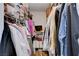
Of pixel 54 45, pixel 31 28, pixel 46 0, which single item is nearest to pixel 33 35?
pixel 31 28

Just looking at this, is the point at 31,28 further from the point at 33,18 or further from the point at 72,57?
the point at 72,57

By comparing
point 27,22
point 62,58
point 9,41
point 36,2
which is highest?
point 36,2

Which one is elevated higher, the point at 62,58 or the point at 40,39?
the point at 40,39

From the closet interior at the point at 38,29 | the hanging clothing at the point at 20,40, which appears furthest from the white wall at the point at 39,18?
the hanging clothing at the point at 20,40

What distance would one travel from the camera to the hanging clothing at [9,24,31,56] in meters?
1.21

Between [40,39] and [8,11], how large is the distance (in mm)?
318

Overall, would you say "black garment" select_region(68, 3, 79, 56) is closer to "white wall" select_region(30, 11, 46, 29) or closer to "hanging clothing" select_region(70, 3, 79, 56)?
"hanging clothing" select_region(70, 3, 79, 56)

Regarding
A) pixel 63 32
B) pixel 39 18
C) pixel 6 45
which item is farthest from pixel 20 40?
pixel 63 32

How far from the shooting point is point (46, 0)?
1.26 metres

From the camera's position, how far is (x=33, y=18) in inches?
47.9

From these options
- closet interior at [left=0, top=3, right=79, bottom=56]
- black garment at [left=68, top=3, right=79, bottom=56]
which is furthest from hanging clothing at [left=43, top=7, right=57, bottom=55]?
black garment at [left=68, top=3, right=79, bottom=56]

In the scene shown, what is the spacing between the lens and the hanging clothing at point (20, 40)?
3.97 feet

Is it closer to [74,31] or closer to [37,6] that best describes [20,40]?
[37,6]

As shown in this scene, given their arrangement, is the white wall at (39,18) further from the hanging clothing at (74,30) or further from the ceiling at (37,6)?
the hanging clothing at (74,30)
